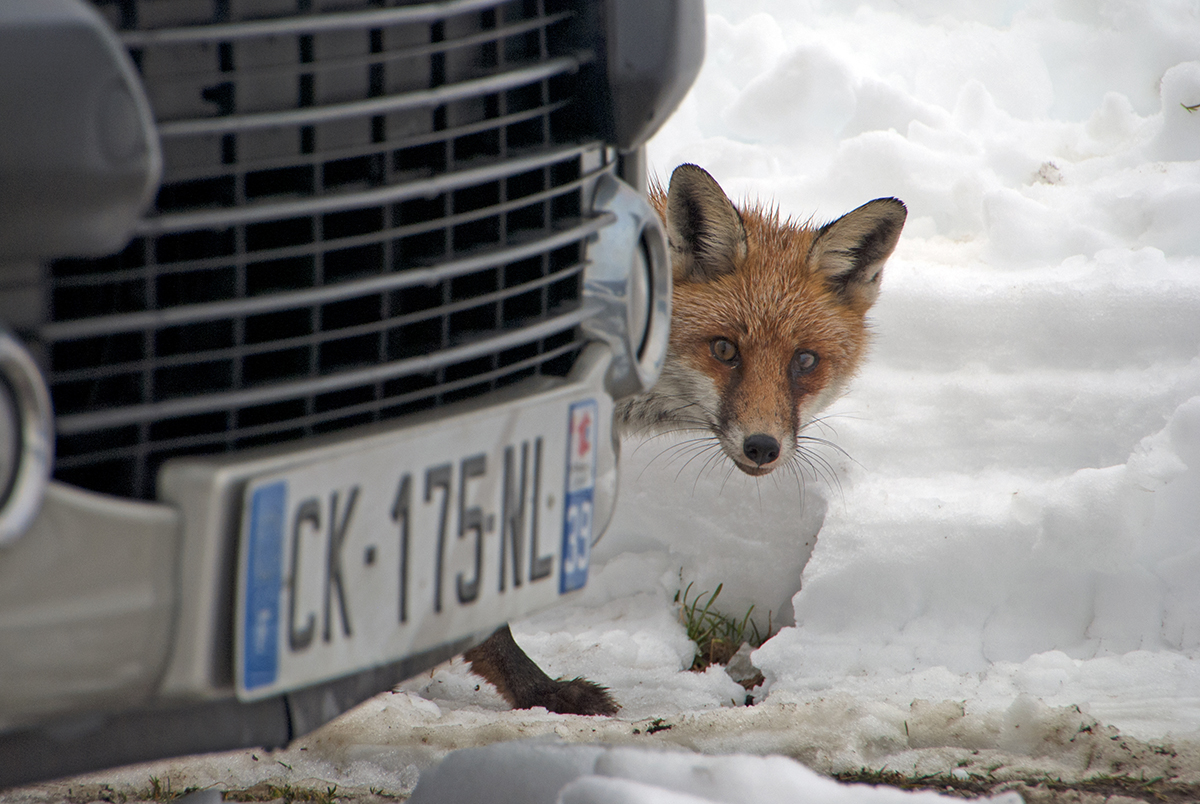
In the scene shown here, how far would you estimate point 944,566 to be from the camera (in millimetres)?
2938

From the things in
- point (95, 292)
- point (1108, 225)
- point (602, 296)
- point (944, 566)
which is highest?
point (95, 292)

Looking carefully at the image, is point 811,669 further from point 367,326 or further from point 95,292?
point 95,292

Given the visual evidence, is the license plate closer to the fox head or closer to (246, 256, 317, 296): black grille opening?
(246, 256, 317, 296): black grille opening

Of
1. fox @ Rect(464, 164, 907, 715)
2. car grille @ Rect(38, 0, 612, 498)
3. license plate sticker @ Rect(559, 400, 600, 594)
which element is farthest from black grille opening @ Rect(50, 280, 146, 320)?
fox @ Rect(464, 164, 907, 715)

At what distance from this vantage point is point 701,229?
12.2ft

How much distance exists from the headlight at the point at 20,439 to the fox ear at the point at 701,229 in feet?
8.90

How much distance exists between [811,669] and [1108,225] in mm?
2948

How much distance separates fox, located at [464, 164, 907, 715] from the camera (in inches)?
139

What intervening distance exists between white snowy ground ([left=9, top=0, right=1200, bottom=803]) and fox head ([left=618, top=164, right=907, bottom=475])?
0.22 metres

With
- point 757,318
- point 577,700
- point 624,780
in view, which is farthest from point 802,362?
point 624,780

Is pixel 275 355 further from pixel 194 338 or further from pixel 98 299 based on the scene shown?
pixel 98 299

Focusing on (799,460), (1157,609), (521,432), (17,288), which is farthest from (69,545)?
(799,460)

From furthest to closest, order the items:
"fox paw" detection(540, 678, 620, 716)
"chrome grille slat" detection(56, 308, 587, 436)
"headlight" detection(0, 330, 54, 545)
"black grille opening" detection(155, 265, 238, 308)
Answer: "fox paw" detection(540, 678, 620, 716) < "black grille opening" detection(155, 265, 238, 308) < "chrome grille slat" detection(56, 308, 587, 436) < "headlight" detection(0, 330, 54, 545)

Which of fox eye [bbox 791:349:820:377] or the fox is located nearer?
the fox
